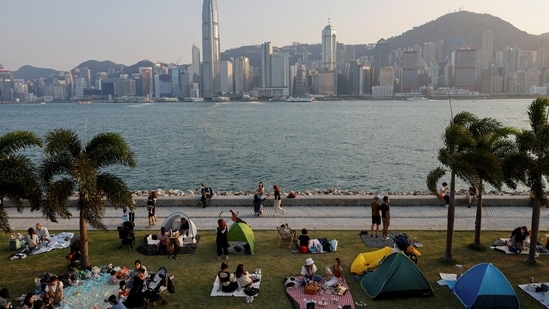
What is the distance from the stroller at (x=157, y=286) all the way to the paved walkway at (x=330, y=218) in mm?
5093

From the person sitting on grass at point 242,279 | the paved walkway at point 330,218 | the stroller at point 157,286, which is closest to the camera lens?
the stroller at point 157,286

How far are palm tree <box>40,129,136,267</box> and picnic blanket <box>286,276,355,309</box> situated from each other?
16.0ft

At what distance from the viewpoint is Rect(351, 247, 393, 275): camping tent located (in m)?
11.6

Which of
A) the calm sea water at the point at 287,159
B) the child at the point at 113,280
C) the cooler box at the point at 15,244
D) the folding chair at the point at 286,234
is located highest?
the folding chair at the point at 286,234

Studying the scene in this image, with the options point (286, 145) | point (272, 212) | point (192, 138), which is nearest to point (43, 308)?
point (272, 212)

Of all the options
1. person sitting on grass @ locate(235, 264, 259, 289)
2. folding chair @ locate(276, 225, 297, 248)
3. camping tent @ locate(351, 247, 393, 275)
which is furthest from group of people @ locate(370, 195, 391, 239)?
person sitting on grass @ locate(235, 264, 259, 289)

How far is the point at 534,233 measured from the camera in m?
12.0

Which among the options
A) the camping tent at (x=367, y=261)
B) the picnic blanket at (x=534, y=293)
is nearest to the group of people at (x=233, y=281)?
the camping tent at (x=367, y=261)

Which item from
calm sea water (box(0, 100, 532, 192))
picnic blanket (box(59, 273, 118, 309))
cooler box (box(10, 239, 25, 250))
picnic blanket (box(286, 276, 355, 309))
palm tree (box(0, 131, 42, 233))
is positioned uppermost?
palm tree (box(0, 131, 42, 233))

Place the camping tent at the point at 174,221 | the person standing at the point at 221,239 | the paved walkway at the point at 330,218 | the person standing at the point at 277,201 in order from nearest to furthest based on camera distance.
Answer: the person standing at the point at 221,239 < the camping tent at the point at 174,221 < the paved walkway at the point at 330,218 < the person standing at the point at 277,201

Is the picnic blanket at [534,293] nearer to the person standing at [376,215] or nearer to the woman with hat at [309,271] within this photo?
the person standing at [376,215]

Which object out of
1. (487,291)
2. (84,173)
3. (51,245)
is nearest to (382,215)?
(487,291)

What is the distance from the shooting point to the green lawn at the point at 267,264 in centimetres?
1034

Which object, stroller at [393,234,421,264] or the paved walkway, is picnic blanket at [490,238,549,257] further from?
stroller at [393,234,421,264]
